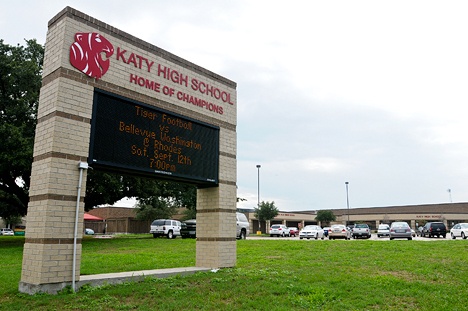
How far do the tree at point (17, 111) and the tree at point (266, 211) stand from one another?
38.6 m

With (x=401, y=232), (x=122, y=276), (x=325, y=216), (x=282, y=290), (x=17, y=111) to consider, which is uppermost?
(x=17, y=111)

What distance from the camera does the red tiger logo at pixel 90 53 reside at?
9.14 metres

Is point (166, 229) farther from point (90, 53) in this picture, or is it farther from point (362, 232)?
point (90, 53)

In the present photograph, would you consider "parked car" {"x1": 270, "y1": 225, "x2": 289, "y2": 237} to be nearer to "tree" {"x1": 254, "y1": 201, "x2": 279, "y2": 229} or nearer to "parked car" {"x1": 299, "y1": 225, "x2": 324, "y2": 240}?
"parked car" {"x1": 299, "y1": 225, "x2": 324, "y2": 240}

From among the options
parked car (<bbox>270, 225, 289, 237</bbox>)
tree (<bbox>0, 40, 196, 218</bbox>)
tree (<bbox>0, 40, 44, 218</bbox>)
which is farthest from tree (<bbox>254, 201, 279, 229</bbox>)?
tree (<bbox>0, 40, 44, 218</bbox>)

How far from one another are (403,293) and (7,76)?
79.7 ft

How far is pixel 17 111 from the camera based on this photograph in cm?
2325

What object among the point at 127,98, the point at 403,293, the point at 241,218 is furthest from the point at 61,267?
the point at 241,218

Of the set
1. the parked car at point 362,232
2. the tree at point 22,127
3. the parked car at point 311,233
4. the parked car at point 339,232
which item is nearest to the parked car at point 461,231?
the parked car at point 362,232

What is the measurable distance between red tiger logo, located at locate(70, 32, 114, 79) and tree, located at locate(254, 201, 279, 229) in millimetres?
51832

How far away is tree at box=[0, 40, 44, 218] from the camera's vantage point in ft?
69.8

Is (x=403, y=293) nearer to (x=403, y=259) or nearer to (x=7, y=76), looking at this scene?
(x=403, y=259)

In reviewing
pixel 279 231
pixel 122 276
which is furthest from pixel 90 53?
pixel 279 231

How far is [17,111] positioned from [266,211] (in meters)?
41.9
